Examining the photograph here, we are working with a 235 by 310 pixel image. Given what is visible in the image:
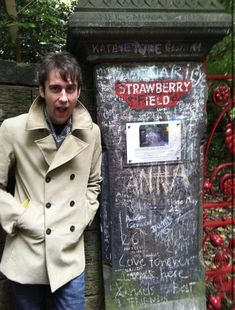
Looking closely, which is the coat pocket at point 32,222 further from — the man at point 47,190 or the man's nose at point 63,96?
the man's nose at point 63,96

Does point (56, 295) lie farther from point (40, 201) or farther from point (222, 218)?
point (222, 218)

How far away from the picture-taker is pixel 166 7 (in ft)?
A: 7.91

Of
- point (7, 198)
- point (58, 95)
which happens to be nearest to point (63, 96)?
point (58, 95)

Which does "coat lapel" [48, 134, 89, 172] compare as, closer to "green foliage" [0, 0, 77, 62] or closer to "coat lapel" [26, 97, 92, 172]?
"coat lapel" [26, 97, 92, 172]

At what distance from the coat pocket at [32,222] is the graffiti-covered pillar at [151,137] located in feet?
2.05

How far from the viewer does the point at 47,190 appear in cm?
209

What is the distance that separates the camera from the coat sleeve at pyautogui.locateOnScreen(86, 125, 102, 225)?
233 centimetres

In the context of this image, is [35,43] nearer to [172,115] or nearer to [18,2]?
[18,2]

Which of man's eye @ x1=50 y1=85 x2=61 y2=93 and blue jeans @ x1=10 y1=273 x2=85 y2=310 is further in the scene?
Result: blue jeans @ x1=10 y1=273 x2=85 y2=310

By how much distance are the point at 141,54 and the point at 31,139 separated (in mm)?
921

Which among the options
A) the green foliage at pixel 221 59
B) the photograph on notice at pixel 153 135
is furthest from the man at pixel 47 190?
the green foliage at pixel 221 59

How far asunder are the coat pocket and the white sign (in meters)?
0.76

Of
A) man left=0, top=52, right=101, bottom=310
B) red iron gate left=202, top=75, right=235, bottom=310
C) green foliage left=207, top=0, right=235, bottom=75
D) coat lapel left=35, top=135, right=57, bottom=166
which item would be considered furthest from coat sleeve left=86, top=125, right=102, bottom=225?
green foliage left=207, top=0, right=235, bottom=75

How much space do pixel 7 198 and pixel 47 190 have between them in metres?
0.22
